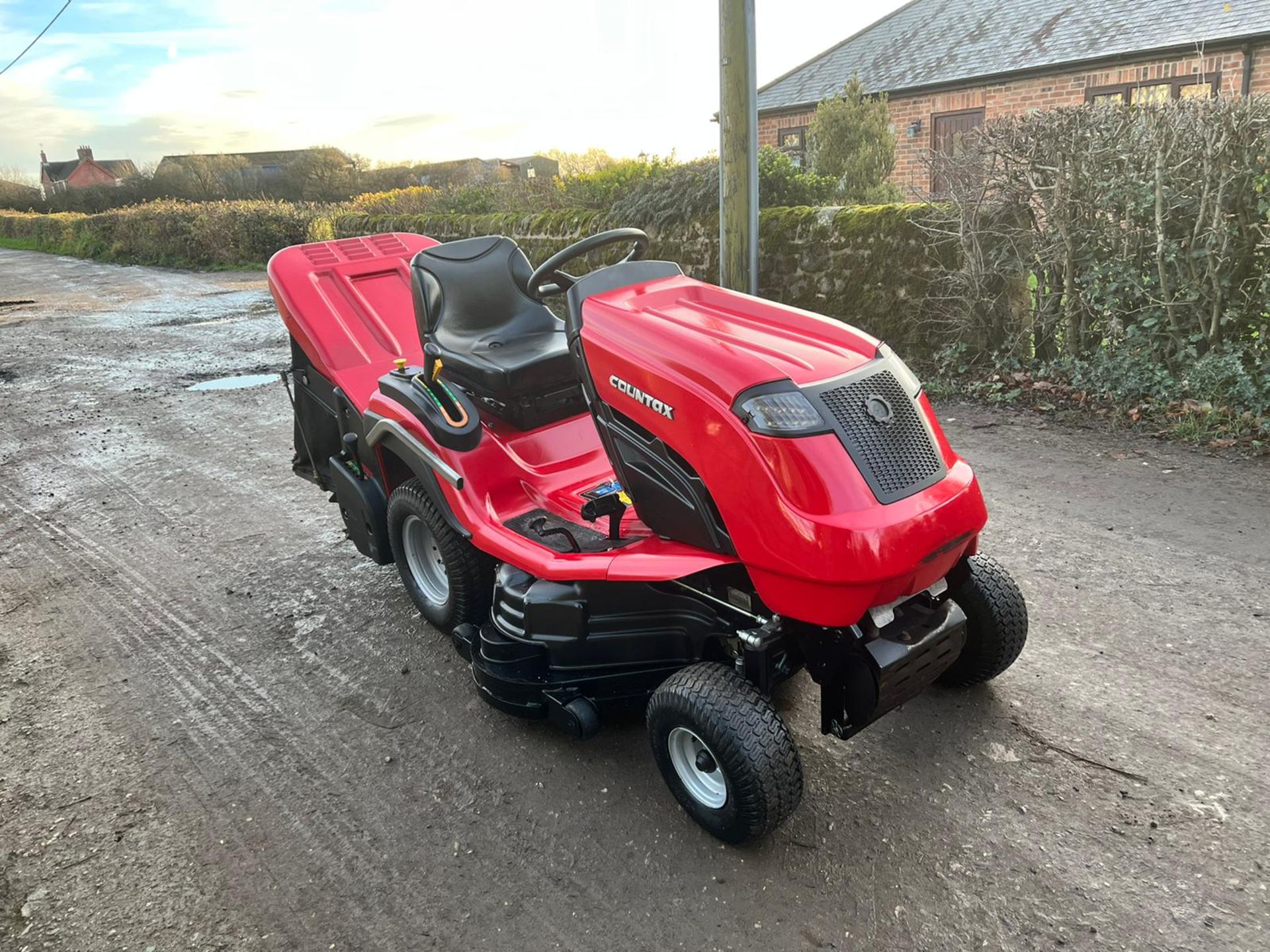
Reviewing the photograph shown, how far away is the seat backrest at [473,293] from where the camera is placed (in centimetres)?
379

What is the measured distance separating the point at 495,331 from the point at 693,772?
203cm

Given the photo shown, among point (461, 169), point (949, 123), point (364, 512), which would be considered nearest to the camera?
point (364, 512)

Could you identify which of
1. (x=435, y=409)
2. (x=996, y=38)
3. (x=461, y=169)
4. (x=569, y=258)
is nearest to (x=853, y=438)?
(x=569, y=258)

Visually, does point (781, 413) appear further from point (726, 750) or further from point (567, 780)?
point (567, 780)

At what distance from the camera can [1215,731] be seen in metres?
2.86

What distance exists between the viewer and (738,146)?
6.18m

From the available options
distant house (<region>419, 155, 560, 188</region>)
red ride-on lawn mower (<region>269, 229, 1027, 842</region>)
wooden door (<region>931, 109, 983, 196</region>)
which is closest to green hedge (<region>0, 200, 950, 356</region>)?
red ride-on lawn mower (<region>269, 229, 1027, 842</region>)

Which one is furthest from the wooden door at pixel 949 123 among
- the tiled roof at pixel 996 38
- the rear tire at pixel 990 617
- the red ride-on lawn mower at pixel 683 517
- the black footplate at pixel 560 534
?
the black footplate at pixel 560 534

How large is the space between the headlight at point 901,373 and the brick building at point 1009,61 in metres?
10.1

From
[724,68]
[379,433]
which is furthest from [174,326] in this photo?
[379,433]

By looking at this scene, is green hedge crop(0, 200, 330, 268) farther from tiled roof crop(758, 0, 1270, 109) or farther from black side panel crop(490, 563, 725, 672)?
black side panel crop(490, 563, 725, 672)

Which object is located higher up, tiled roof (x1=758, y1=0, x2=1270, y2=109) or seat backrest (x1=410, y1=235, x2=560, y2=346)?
tiled roof (x1=758, y1=0, x2=1270, y2=109)

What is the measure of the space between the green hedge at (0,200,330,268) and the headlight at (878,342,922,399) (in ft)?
56.9

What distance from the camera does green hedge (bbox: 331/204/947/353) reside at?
707 centimetres
